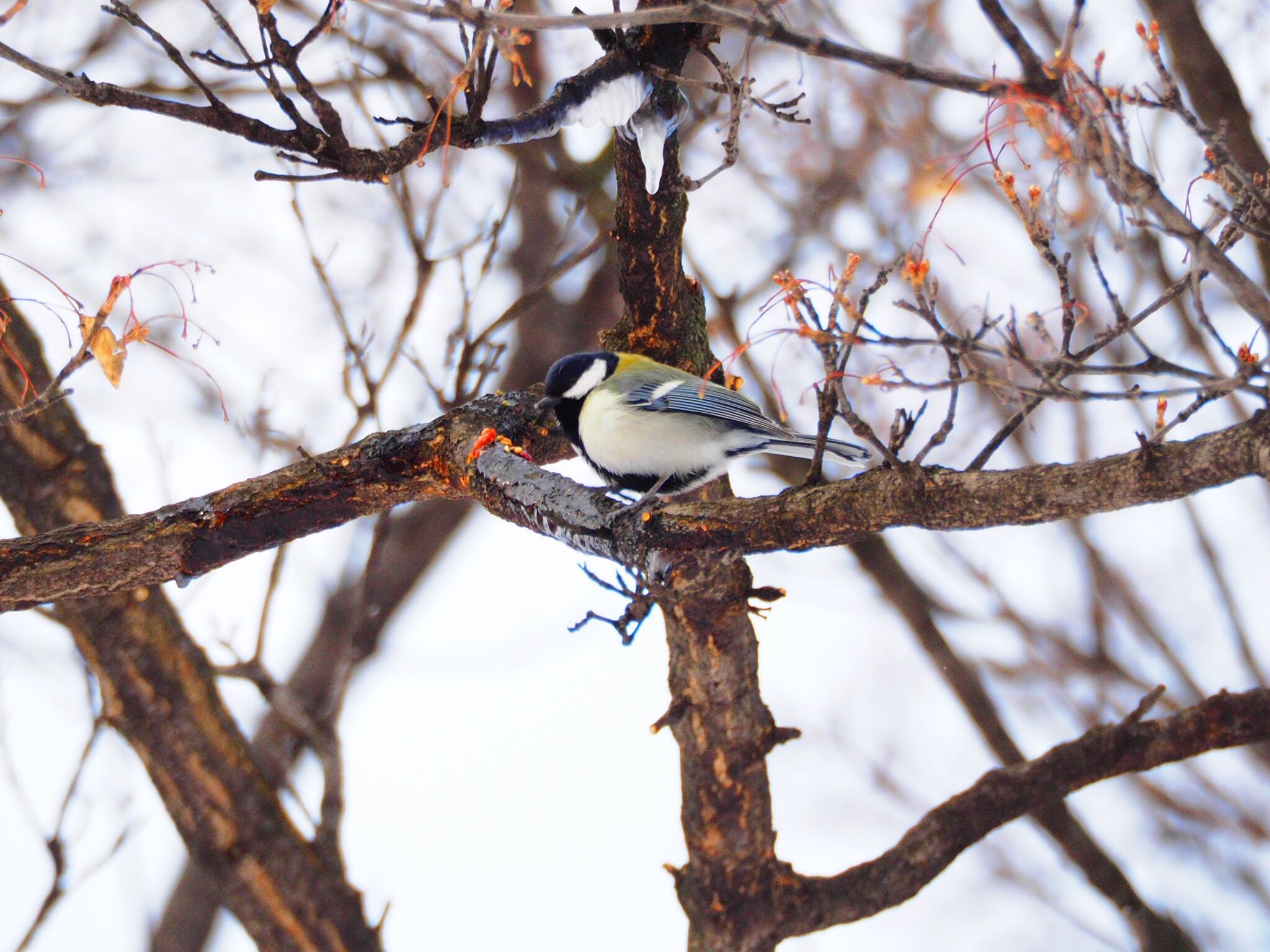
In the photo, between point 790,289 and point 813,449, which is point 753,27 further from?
→ point 813,449

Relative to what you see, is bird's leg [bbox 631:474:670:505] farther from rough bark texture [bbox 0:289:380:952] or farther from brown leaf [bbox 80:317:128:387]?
rough bark texture [bbox 0:289:380:952]

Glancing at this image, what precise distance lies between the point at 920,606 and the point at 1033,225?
3.10 m

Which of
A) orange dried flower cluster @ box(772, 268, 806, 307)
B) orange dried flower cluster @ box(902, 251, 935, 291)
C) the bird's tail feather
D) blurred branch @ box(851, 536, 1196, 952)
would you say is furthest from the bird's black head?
orange dried flower cluster @ box(902, 251, 935, 291)

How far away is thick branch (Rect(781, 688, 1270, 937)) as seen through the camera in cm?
272

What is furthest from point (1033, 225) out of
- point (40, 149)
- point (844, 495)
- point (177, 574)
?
point (40, 149)

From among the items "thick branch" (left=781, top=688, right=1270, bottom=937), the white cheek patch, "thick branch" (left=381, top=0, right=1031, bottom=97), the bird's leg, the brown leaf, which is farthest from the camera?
the white cheek patch

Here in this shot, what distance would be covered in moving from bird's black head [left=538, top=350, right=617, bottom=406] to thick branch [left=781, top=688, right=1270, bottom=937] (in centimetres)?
158

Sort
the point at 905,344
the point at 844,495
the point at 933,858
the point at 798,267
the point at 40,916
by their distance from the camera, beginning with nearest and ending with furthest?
the point at 905,344 → the point at 844,495 → the point at 933,858 → the point at 40,916 → the point at 798,267

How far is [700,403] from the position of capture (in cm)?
274

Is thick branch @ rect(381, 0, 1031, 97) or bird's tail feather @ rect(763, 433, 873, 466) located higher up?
bird's tail feather @ rect(763, 433, 873, 466)

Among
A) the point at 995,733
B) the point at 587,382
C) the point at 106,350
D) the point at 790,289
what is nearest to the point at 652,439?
the point at 587,382

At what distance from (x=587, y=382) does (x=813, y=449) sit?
0.72 m

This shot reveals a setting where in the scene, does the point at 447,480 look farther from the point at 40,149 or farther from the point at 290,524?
the point at 40,149

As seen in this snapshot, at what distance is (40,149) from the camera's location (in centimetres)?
430
